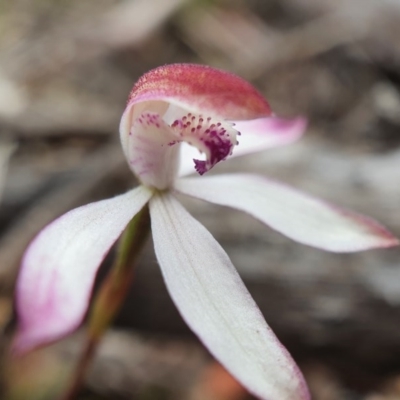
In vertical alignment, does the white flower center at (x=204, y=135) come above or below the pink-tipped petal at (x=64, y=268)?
above

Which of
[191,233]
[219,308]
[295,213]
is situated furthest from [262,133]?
[219,308]

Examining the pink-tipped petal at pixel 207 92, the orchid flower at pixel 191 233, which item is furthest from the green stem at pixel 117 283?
the pink-tipped petal at pixel 207 92

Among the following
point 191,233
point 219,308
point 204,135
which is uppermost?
point 204,135

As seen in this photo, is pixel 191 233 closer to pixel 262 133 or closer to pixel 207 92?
pixel 207 92

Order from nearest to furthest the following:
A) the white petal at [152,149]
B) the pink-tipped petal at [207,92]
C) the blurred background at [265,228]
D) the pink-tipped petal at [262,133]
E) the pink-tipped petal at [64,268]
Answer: the pink-tipped petal at [64,268], the pink-tipped petal at [207,92], the white petal at [152,149], the pink-tipped petal at [262,133], the blurred background at [265,228]

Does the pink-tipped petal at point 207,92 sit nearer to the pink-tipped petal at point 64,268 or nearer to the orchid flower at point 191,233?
the orchid flower at point 191,233
